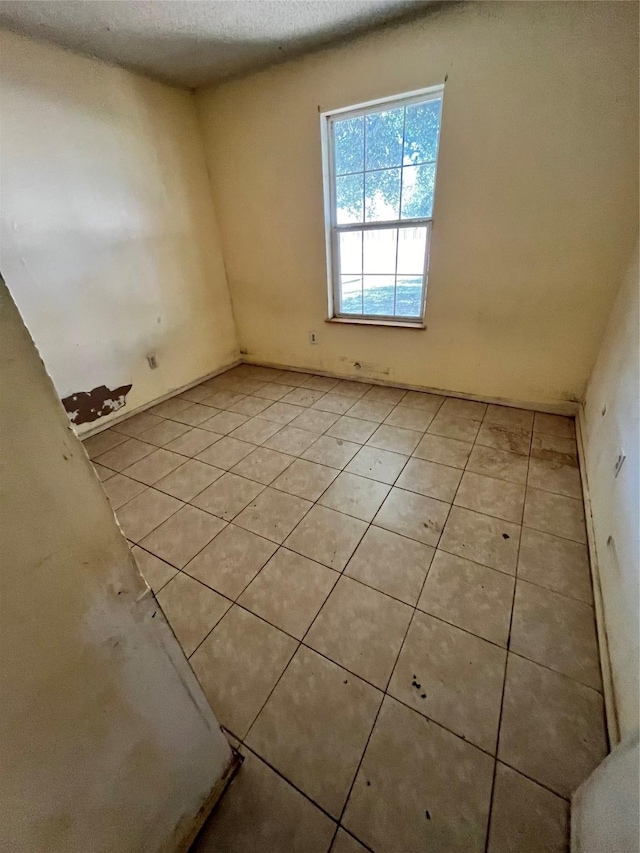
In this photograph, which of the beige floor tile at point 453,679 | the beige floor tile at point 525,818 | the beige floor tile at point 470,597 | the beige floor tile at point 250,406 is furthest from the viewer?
the beige floor tile at point 250,406

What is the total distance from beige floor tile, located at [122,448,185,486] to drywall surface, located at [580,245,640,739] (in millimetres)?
2403

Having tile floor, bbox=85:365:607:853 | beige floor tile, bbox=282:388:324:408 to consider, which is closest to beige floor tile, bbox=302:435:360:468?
tile floor, bbox=85:365:607:853

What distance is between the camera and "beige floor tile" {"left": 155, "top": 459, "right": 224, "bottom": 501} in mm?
2145

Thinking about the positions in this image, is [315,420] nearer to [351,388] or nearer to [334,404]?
[334,404]

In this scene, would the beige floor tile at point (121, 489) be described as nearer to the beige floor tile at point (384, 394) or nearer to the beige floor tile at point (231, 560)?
the beige floor tile at point (231, 560)

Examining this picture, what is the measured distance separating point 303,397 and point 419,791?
2.65 meters

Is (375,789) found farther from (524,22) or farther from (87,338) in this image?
(524,22)

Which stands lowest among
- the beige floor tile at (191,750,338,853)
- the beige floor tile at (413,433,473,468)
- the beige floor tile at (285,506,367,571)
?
the beige floor tile at (191,750,338,853)

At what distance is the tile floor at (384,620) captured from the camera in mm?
947

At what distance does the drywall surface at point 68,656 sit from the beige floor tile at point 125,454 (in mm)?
2008

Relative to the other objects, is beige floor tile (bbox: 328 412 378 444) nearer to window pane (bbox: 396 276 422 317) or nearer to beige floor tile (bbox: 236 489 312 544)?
beige floor tile (bbox: 236 489 312 544)

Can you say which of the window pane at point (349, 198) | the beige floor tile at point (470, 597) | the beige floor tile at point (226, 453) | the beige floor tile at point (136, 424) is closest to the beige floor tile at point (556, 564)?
the beige floor tile at point (470, 597)

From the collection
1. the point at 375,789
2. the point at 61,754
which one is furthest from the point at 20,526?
the point at 375,789

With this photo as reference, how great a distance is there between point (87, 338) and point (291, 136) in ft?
7.59
